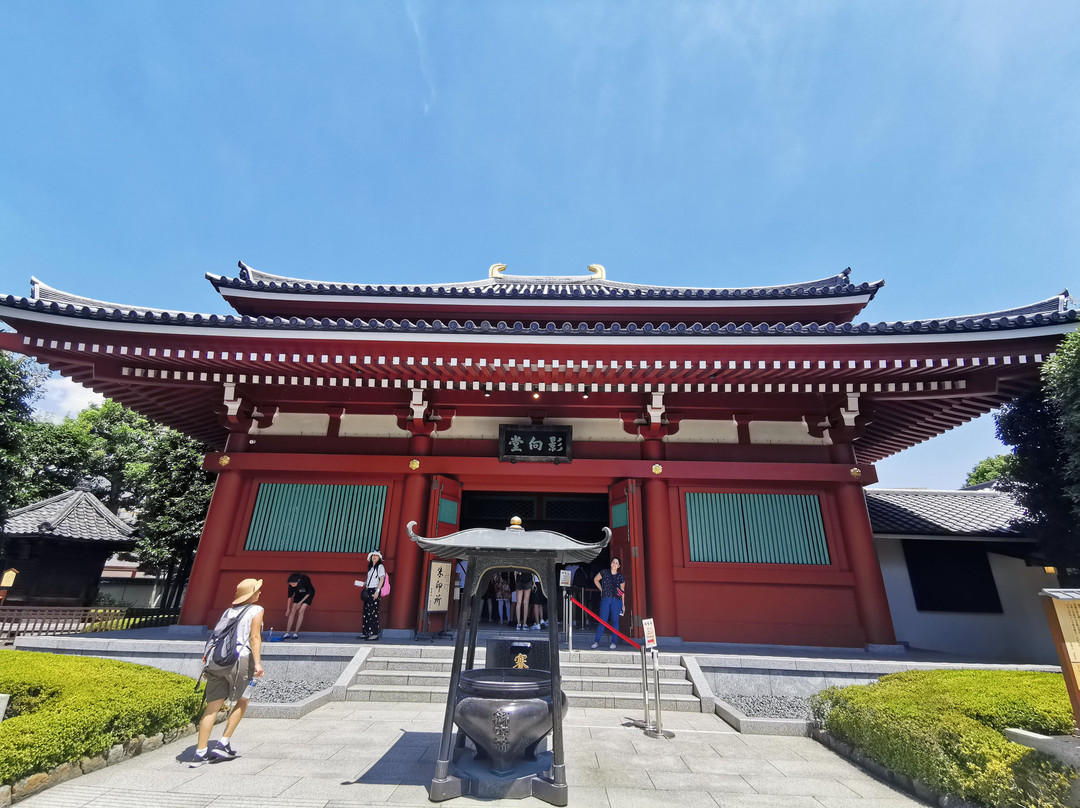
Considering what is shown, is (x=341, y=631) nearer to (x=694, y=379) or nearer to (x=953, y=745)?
(x=694, y=379)

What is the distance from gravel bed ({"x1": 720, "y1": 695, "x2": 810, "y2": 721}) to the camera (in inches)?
265

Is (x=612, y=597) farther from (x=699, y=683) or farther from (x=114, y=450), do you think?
(x=114, y=450)

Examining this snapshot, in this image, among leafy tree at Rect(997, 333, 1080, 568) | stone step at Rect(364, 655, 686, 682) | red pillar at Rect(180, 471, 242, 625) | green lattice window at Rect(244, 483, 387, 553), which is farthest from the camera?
green lattice window at Rect(244, 483, 387, 553)

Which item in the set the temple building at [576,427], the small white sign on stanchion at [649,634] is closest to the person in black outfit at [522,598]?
the temple building at [576,427]

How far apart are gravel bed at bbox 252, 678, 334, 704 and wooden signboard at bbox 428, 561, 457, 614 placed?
2276mm

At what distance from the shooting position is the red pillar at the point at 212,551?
902 centimetres

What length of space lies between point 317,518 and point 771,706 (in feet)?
28.9

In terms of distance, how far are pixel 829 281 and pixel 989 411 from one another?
5.75 m

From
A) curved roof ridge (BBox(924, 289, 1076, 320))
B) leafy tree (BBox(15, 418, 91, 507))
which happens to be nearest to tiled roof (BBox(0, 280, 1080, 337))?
curved roof ridge (BBox(924, 289, 1076, 320))

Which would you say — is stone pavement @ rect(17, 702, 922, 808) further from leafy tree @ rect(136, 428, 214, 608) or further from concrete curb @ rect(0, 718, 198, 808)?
leafy tree @ rect(136, 428, 214, 608)

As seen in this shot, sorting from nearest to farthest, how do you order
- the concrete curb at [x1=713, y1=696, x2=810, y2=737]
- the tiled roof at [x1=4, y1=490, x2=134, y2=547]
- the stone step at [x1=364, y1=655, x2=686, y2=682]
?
the concrete curb at [x1=713, y1=696, x2=810, y2=737], the stone step at [x1=364, y1=655, x2=686, y2=682], the tiled roof at [x1=4, y1=490, x2=134, y2=547]

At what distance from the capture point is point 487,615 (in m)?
15.2

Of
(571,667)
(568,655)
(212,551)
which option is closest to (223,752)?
(571,667)

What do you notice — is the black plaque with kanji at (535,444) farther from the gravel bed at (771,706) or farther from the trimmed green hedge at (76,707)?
the trimmed green hedge at (76,707)
